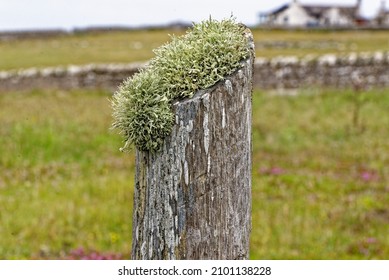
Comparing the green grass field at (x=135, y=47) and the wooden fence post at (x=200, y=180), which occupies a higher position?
the wooden fence post at (x=200, y=180)

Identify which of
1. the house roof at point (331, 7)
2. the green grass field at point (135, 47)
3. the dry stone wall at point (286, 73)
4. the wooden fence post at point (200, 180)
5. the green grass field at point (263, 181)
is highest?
the house roof at point (331, 7)

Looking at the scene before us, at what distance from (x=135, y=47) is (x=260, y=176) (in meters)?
25.4

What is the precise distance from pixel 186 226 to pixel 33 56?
32.7 meters

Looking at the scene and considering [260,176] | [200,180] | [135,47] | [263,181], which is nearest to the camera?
[200,180]

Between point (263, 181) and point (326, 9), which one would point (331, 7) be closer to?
point (326, 9)

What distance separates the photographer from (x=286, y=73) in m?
22.9

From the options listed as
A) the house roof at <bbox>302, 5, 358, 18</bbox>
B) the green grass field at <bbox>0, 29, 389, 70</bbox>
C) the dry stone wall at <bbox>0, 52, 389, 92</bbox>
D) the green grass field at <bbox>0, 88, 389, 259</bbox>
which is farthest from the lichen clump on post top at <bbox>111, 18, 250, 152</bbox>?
the house roof at <bbox>302, 5, 358, 18</bbox>

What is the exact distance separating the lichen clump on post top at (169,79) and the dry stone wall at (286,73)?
63.9ft

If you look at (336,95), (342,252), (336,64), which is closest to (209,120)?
(342,252)

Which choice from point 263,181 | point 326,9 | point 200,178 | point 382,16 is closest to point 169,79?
point 200,178

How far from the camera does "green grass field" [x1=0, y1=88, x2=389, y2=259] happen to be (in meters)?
8.60

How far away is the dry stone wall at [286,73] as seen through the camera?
2220 cm

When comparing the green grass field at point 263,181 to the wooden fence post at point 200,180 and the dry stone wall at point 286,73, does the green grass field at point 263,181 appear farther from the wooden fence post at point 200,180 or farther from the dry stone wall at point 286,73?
the wooden fence post at point 200,180

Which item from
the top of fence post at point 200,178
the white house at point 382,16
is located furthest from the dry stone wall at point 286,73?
the white house at point 382,16
